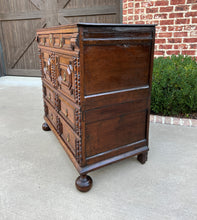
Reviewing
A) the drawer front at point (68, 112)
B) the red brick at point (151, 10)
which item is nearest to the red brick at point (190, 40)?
the red brick at point (151, 10)

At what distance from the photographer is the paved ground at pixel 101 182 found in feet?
4.98

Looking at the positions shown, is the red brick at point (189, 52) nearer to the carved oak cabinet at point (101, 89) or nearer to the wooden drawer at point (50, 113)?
the carved oak cabinet at point (101, 89)

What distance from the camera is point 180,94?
2934 millimetres

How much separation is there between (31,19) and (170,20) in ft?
12.0

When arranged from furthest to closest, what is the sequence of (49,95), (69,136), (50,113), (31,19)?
(31,19)
(50,113)
(49,95)
(69,136)

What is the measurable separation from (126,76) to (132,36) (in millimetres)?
312

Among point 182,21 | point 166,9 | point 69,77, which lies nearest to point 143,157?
point 69,77

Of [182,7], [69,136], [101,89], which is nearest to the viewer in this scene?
[101,89]

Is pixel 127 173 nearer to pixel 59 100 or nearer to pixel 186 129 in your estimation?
pixel 59 100

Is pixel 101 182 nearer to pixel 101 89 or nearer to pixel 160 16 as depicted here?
pixel 101 89

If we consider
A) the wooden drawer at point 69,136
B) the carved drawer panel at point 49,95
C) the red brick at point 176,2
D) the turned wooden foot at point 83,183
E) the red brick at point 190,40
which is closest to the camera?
the turned wooden foot at point 83,183

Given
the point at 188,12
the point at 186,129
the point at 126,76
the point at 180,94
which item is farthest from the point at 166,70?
the point at 126,76

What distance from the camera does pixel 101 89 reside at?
5.24 ft

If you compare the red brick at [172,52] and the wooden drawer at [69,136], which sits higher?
the red brick at [172,52]
